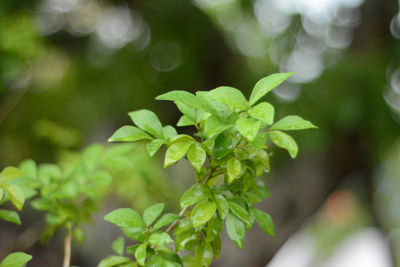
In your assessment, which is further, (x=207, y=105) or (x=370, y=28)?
(x=370, y=28)

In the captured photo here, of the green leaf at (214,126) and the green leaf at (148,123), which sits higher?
the green leaf at (214,126)

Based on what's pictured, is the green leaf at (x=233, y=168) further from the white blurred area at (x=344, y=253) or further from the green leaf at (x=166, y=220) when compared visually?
the white blurred area at (x=344, y=253)

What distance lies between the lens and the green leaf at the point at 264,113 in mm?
363

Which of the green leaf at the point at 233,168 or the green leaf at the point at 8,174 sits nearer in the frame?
the green leaf at the point at 233,168

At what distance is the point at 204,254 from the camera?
0.46 m

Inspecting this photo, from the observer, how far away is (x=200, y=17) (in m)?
2.13

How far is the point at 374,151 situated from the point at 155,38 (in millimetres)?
1461

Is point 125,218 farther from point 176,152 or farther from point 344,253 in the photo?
point 344,253

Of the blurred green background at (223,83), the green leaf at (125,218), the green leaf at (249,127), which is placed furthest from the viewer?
the blurred green background at (223,83)

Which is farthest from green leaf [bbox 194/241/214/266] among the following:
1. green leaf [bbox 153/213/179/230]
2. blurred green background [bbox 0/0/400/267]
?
blurred green background [bbox 0/0/400/267]

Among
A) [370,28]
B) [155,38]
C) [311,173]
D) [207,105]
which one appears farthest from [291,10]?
[207,105]

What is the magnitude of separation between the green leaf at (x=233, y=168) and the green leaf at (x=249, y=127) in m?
0.06

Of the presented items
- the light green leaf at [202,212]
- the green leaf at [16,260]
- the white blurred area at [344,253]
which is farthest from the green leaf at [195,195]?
the white blurred area at [344,253]

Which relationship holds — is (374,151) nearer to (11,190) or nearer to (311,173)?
(311,173)
